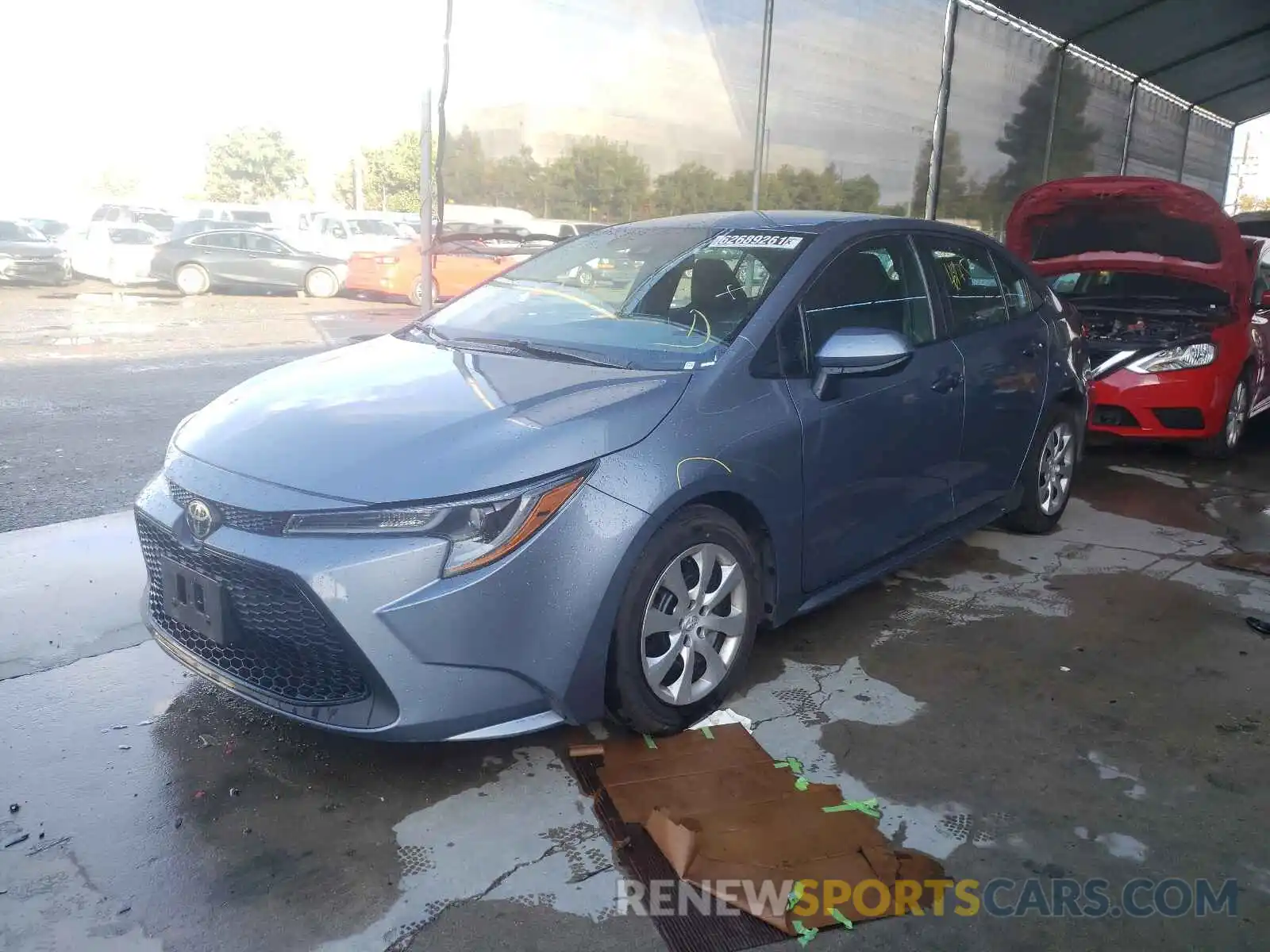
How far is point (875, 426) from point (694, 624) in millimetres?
1089

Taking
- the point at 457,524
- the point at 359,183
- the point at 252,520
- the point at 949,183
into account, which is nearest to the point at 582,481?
the point at 457,524

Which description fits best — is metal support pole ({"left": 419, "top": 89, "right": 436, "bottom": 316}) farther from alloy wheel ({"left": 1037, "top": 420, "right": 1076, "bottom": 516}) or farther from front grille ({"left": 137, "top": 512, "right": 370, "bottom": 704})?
front grille ({"left": 137, "top": 512, "right": 370, "bottom": 704})

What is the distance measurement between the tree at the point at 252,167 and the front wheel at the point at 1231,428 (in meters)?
15.2

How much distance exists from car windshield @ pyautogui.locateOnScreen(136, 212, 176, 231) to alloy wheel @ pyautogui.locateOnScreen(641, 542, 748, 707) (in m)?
16.6

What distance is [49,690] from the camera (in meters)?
3.32

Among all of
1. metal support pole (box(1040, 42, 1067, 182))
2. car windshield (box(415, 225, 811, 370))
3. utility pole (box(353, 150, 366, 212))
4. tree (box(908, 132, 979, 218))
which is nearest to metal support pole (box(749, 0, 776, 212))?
tree (box(908, 132, 979, 218))

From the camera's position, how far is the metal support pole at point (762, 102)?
9.03 meters

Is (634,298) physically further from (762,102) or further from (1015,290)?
(762,102)

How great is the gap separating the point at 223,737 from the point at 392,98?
8538 millimetres

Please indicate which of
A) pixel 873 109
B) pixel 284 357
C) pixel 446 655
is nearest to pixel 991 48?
pixel 873 109

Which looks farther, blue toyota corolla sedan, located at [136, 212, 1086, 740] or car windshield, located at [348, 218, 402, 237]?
car windshield, located at [348, 218, 402, 237]

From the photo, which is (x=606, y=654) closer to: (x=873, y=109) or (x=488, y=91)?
(x=488, y=91)

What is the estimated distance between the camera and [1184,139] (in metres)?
18.0

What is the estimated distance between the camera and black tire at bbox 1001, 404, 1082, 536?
4.83 m
